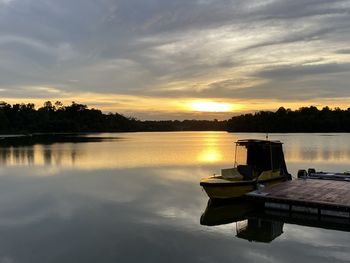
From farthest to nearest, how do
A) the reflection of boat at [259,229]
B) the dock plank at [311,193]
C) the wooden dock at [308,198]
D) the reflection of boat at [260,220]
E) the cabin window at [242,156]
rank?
the cabin window at [242,156] → the dock plank at [311,193] → the wooden dock at [308,198] → the reflection of boat at [260,220] → the reflection of boat at [259,229]

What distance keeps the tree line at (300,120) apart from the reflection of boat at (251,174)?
111736 mm

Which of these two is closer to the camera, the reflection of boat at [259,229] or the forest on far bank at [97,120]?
the reflection of boat at [259,229]

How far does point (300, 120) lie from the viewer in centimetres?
14200

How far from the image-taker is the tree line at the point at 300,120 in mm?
136500

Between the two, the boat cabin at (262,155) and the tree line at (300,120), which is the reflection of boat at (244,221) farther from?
the tree line at (300,120)

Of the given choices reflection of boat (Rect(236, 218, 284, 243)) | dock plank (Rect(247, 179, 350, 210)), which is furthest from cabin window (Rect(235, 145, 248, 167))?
reflection of boat (Rect(236, 218, 284, 243))

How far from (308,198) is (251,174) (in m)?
3.18

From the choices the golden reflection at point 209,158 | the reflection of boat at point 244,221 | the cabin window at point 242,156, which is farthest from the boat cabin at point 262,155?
the golden reflection at point 209,158

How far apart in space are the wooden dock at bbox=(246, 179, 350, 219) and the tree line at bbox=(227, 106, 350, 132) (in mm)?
113269

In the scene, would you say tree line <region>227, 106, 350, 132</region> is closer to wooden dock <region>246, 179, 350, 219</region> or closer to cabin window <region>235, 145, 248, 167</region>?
cabin window <region>235, 145, 248, 167</region>

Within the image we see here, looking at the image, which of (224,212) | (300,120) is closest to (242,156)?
(224,212)

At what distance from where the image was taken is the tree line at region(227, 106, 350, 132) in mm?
136500

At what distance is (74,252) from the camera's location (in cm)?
1096

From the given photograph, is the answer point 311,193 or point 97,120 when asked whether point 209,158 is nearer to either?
point 311,193
